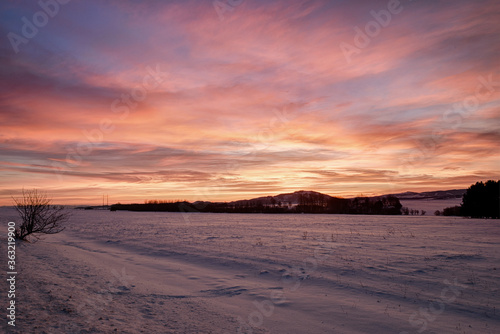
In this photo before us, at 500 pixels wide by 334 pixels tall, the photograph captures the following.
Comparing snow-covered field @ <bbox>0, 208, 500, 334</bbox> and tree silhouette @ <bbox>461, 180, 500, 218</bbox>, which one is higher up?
tree silhouette @ <bbox>461, 180, 500, 218</bbox>

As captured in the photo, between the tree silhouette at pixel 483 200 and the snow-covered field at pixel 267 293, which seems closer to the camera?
the snow-covered field at pixel 267 293

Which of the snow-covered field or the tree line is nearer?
the snow-covered field

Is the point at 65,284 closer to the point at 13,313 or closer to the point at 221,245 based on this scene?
the point at 13,313

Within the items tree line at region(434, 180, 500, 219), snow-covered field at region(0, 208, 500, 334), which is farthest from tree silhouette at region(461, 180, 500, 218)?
snow-covered field at region(0, 208, 500, 334)

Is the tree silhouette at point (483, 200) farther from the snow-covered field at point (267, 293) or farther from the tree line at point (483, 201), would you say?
the snow-covered field at point (267, 293)

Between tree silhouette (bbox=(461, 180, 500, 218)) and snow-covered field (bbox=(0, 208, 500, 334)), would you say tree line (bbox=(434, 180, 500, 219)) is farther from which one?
snow-covered field (bbox=(0, 208, 500, 334))

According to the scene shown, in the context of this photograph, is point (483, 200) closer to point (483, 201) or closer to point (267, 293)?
point (483, 201)

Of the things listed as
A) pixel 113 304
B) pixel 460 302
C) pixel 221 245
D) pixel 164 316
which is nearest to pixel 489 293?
pixel 460 302

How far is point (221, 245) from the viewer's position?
963 inches

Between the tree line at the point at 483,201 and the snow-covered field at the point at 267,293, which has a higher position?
the tree line at the point at 483,201

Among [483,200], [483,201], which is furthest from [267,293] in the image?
[483,200]

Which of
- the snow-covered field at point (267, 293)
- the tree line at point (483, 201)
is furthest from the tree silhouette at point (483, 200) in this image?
the snow-covered field at point (267, 293)

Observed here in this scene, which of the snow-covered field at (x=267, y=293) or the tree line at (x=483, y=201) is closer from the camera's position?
the snow-covered field at (x=267, y=293)

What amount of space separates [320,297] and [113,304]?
24.4 feet
